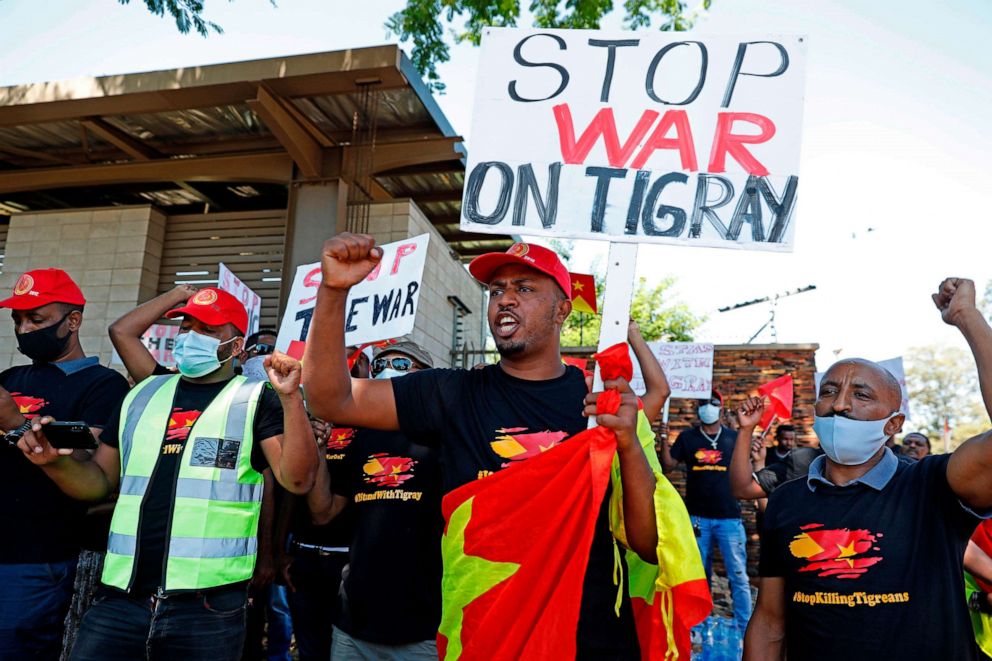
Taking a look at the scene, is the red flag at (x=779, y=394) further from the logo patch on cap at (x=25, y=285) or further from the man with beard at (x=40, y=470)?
the logo patch on cap at (x=25, y=285)

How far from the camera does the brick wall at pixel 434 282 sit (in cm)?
984

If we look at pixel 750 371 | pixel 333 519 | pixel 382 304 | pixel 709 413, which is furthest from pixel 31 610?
pixel 750 371

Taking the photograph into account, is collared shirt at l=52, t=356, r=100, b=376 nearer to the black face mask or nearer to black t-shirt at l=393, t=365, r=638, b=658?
the black face mask

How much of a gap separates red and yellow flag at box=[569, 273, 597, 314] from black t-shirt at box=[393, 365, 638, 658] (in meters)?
3.57

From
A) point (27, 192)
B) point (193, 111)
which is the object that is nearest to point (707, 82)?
point (193, 111)

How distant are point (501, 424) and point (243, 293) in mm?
7308

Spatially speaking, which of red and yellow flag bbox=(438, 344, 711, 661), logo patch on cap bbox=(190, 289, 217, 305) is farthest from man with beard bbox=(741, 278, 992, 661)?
logo patch on cap bbox=(190, 289, 217, 305)

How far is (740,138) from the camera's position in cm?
278

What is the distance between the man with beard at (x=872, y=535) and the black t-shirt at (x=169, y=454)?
2.08 m

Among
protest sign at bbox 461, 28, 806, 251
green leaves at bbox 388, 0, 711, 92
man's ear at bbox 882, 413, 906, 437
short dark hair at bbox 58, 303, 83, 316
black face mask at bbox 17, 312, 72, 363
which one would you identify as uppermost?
green leaves at bbox 388, 0, 711, 92

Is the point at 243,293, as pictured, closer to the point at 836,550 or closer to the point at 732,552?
the point at 732,552

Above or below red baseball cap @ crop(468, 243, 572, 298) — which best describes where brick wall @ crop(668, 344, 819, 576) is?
above

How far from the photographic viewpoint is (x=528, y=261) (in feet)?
8.57

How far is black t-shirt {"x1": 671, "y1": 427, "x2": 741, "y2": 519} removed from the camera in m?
7.70
